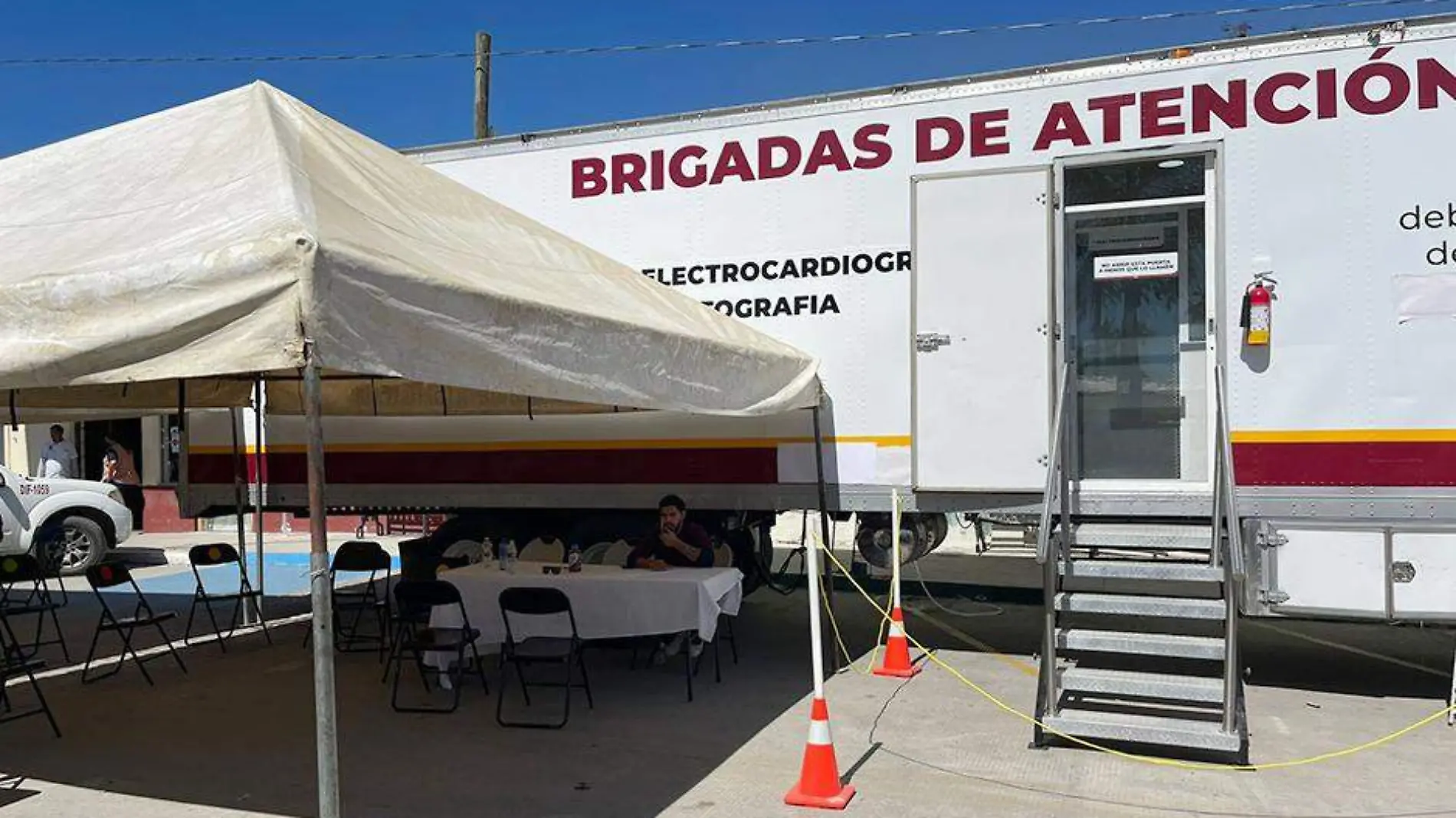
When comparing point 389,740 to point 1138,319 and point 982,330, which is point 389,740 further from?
point 1138,319

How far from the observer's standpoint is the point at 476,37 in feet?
51.5

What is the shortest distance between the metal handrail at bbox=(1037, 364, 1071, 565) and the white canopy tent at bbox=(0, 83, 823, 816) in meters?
1.46

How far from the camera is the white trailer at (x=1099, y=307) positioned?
228 inches

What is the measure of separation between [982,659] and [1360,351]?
2.95m

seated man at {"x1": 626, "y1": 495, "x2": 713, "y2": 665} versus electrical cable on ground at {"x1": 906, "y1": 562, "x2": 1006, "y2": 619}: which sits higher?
seated man at {"x1": 626, "y1": 495, "x2": 713, "y2": 665}

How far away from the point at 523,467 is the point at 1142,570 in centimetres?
421

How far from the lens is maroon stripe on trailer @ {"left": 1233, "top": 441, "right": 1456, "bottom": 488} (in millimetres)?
5762

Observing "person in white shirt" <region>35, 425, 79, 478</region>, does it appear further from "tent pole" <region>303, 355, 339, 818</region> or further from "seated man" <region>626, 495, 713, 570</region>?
"tent pole" <region>303, 355, 339, 818</region>

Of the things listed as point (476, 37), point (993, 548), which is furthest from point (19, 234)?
point (476, 37)

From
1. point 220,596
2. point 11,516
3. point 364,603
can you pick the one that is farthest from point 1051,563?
point 11,516

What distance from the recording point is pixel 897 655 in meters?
6.88

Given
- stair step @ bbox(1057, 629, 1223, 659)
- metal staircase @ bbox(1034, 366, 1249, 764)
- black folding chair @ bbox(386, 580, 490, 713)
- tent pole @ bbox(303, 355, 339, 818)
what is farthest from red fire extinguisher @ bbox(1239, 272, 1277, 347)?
tent pole @ bbox(303, 355, 339, 818)

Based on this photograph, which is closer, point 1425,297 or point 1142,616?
point 1142,616

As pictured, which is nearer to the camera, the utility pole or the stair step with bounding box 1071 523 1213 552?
the stair step with bounding box 1071 523 1213 552
